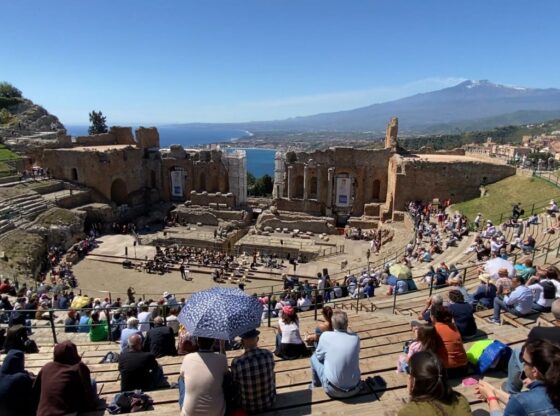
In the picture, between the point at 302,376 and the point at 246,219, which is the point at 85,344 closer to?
the point at 302,376

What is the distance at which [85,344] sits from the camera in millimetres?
8617

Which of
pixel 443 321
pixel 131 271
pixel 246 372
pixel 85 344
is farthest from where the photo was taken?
pixel 131 271

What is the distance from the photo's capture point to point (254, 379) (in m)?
4.86

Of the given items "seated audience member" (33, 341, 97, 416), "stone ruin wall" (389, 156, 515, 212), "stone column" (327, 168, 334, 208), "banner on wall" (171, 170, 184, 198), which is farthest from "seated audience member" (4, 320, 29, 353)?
"banner on wall" (171, 170, 184, 198)

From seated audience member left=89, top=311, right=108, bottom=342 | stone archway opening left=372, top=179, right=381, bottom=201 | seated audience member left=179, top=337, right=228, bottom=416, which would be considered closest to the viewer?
seated audience member left=179, top=337, right=228, bottom=416

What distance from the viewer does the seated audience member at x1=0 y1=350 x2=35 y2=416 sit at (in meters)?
4.76

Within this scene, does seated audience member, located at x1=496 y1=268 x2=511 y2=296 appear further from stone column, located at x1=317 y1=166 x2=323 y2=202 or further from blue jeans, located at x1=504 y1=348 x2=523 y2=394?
stone column, located at x1=317 y1=166 x2=323 y2=202

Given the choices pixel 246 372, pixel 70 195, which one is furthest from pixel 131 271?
pixel 246 372

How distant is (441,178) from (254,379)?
28.9m

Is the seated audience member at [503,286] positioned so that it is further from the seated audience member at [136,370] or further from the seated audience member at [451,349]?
the seated audience member at [136,370]

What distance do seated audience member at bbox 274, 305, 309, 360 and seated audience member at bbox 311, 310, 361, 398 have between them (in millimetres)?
1381

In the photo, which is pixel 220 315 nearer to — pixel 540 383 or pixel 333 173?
pixel 540 383

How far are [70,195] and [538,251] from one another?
32.6 meters

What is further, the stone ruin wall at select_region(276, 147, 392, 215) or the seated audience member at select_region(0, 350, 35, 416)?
the stone ruin wall at select_region(276, 147, 392, 215)
